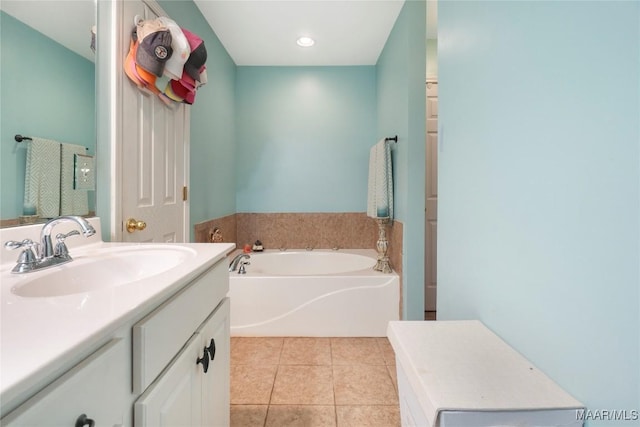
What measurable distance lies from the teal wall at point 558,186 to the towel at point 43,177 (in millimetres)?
1411

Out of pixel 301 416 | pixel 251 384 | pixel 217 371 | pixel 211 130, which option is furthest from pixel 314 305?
pixel 211 130

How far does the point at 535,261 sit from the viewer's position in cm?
68

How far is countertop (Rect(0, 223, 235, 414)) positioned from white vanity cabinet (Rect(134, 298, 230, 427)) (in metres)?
0.21

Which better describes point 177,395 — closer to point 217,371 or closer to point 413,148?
point 217,371

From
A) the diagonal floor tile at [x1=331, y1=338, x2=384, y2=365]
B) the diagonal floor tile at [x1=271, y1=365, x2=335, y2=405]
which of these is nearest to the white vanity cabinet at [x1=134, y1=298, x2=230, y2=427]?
the diagonal floor tile at [x1=271, y1=365, x2=335, y2=405]

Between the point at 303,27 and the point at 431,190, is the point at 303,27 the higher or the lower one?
the higher one

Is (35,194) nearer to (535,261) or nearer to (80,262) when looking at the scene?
(80,262)

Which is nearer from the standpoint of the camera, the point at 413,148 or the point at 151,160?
the point at 151,160

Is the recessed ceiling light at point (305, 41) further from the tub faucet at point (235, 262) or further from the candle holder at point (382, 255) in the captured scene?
the tub faucet at point (235, 262)

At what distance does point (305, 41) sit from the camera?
8.77ft

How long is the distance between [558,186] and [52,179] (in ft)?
4.80

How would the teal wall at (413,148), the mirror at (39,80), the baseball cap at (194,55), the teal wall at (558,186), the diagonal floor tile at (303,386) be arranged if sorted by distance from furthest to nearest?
the teal wall at (413,148), the diagonal floor tile at (303,386), the baseball cap at (194,55), the mirror at (39,80), the teal wall at (558,186)

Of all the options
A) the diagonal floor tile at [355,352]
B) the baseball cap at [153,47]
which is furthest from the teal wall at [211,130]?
the diagonal floor tile at [355,352]

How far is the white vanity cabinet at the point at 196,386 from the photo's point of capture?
0.64 metres
